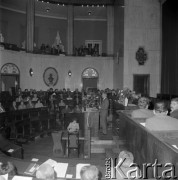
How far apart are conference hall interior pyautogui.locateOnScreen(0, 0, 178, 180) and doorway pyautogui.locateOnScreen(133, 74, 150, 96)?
6cm

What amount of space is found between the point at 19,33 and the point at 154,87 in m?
11.3

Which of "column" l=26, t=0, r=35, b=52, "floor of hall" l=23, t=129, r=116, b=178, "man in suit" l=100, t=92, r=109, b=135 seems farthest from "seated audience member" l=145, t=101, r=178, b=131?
"column" l=26, t=0, r=35, b=52

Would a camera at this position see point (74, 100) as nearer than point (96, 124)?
No

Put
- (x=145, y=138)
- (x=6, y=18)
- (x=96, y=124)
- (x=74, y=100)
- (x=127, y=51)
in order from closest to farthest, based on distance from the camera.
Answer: (x=145, y=138) < (x=96, y=124) < (x=127, y=51) < (x=74, y=100) < (x=6, y=18)

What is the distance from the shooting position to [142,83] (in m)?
16.6

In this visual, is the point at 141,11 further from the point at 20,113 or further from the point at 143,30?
the point at 20,113

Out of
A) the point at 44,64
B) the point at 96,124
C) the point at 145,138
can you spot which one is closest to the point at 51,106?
the point at 44,64

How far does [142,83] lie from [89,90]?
4693 mm

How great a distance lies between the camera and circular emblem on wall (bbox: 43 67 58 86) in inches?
818

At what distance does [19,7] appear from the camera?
20.6 m

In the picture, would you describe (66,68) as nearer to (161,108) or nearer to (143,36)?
(143,36)

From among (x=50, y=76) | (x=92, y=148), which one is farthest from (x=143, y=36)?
(x=92, y=148)

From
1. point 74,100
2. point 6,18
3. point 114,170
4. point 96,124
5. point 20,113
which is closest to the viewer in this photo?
point 114,170

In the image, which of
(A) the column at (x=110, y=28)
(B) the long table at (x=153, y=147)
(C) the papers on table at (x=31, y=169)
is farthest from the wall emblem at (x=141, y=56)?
(C) the papers on table at (x=31, y=169)
